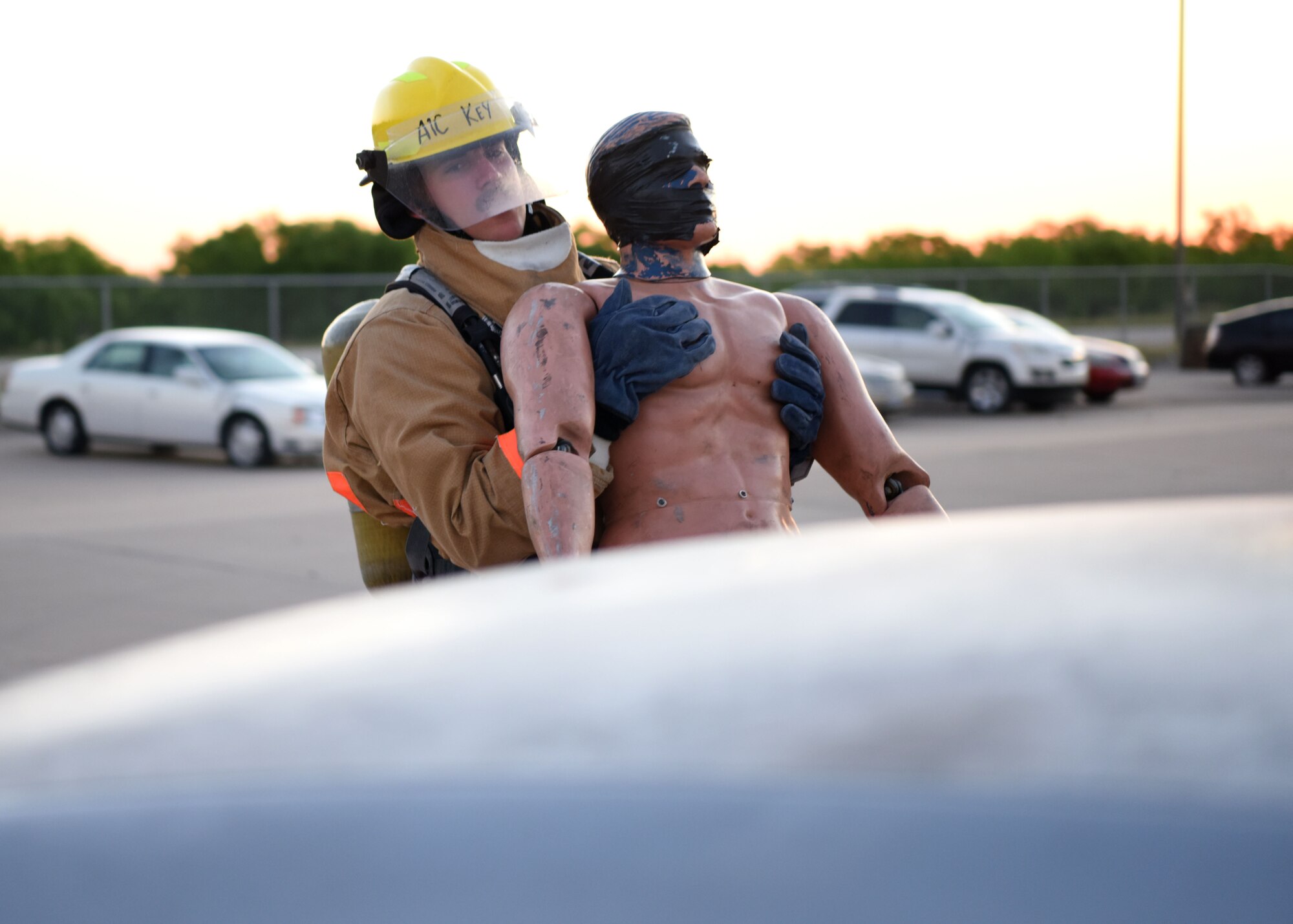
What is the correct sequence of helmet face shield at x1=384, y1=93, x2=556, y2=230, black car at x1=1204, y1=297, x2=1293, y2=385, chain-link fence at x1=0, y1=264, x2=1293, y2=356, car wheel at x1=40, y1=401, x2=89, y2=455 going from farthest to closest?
black car at x1=1204, y1=297, x2=1293, y2=385
chain-link fence at x1=0, y1=264, x2=1293, y2=356
car wheel at x1=40, y1=401, x2=89, y2=455
helmet face shield at x1=384, y1=93, x2=556, y2=230

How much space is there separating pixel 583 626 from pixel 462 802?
0.85 feet

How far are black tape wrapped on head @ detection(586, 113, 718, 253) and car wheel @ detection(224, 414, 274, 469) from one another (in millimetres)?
11955

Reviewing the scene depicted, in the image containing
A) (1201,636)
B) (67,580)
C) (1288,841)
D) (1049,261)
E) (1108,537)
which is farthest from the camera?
(1049,261)

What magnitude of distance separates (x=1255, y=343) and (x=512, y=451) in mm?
25049

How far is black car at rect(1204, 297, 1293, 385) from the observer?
24219 millimetres

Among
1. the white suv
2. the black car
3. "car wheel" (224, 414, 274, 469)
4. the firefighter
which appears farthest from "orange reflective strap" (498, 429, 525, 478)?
the black car

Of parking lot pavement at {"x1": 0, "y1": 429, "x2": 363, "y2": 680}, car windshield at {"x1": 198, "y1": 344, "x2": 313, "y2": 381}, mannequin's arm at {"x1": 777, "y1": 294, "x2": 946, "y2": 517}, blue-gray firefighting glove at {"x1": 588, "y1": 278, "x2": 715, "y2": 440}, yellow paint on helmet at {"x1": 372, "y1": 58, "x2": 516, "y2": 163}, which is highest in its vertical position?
yellow paint on helmet at {"x1": 372, "y1": 58, "x2": 516, "y2": 163}

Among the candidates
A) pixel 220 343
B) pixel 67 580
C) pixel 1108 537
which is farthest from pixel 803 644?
pixel 220 343

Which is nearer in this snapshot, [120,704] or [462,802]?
[462,802]

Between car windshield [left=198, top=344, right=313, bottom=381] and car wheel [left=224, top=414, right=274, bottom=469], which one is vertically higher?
car windshield [left=198, top=344, right=313, bottom=381]

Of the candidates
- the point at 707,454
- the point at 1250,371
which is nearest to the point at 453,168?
the point at 707,454

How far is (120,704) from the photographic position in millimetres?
1030

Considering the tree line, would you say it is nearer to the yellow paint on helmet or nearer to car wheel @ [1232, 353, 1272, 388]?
car wheel @ [1232, 353, 1272, 388]

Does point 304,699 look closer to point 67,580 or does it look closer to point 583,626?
point 583,626
